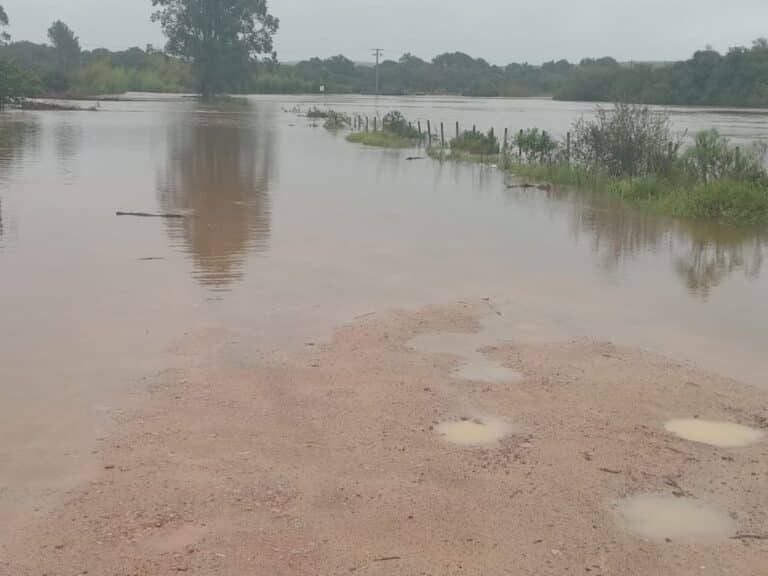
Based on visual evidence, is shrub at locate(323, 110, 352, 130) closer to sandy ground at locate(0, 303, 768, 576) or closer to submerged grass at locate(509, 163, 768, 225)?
submerged grass at locate(509, 163, 768, 225)

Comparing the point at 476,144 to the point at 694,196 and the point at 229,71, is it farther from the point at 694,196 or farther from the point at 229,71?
the point at 229,71

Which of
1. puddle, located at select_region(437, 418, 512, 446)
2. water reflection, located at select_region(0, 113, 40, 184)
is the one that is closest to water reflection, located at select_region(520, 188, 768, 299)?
puddle, located at select_region(437, 418, 512, 446)

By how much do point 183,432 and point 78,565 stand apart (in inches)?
63.2

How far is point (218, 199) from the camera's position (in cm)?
1700

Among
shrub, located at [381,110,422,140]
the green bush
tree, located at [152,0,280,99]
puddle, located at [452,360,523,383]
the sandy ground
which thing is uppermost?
tree, located at [152,0,280,99]

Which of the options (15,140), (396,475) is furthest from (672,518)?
(15,140)

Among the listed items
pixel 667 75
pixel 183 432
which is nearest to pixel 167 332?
pixel 183 432

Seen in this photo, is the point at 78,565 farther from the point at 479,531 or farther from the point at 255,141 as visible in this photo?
the point at 255,141

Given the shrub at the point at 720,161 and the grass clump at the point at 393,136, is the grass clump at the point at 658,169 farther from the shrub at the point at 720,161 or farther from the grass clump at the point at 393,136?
the grass clump at the point at 393,136

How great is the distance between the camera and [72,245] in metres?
12.0

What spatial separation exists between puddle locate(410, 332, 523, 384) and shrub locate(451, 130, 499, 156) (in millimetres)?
21295

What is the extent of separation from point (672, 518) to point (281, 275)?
646cm

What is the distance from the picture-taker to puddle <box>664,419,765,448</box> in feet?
19.3

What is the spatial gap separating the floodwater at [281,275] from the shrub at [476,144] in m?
8.12
